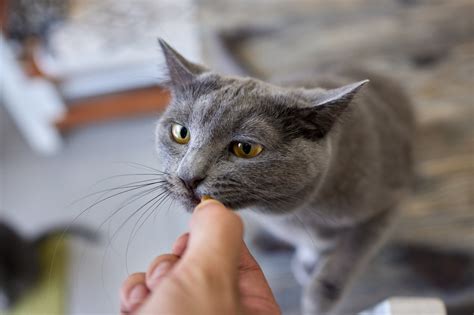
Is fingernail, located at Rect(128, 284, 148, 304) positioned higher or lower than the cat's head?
lower

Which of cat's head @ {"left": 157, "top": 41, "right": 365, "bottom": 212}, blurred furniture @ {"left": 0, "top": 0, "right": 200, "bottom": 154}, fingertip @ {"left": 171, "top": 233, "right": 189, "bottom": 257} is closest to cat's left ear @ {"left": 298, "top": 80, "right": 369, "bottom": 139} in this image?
cat's head @ {"left": 157, "top": 41, "right": 365, "bottom": 212}

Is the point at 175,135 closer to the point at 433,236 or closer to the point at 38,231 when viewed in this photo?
the point at 433,236

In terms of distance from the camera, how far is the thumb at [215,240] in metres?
0.54

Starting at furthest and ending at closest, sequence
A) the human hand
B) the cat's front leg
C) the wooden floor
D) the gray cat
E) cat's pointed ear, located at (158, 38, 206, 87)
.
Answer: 1. the wooden floor
2. the cat's front leg
3. cat's pointed ear, located at (158, 38, 206, 87)
4. the gray cat
5. the human hand

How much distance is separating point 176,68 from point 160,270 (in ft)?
1.50

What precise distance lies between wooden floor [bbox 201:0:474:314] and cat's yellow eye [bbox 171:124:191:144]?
0.65m

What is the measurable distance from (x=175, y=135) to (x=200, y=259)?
1.13 ft

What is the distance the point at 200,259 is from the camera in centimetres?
53

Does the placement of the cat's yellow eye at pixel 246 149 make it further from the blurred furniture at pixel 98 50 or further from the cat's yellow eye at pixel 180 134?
the blurred furniture at pixel 98 50

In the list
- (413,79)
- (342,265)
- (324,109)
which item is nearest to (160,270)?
(324,109)

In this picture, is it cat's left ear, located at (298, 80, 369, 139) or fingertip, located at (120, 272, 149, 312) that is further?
cat's left ear, located at (298, 80, 369, 139)

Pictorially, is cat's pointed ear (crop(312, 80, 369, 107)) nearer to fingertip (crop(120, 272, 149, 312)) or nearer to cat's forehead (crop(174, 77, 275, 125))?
cat's forehead (crop(174, 77, 275, 125))

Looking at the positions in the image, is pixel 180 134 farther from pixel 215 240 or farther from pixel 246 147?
pixel 215 240

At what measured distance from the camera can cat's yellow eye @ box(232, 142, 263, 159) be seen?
29.7 inches
